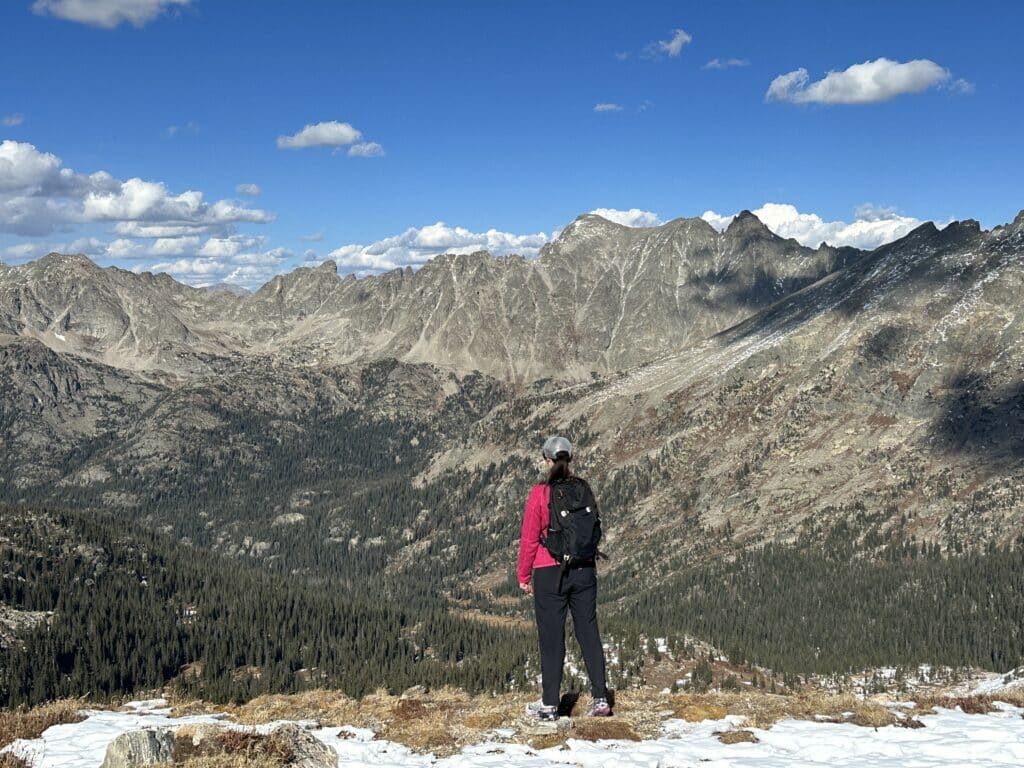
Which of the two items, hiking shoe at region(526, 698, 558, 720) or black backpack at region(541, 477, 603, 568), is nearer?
black backpack at region(541, 477, 603, 568)

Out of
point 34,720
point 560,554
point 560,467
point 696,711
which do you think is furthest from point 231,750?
point 696,711

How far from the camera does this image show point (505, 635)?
7746 inches

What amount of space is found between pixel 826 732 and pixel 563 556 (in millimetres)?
11092

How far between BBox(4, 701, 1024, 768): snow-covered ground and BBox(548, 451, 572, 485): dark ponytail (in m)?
8.06

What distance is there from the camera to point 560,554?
23312mm


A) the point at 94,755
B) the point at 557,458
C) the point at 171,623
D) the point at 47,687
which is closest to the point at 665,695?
the point at 557,458

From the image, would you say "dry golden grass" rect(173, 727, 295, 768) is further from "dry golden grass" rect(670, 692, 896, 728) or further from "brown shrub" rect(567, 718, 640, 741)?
"dry golden grass" rect(670, 692, 896, 728)

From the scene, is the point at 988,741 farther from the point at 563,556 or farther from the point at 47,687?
the point at 47,687

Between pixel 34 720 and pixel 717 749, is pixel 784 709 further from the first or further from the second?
pixel 34 720

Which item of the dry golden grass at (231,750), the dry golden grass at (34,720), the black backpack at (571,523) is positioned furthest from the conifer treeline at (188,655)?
the black backpack at (571,523)

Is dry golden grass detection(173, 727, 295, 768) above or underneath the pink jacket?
underneath

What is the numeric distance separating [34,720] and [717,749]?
2486cm

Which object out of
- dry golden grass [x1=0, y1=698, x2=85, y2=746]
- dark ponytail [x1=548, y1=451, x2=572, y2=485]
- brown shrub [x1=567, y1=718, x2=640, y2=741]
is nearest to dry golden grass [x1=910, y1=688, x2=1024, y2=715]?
brown shrub [x1=567, y1=718, x2=640, y2=741]

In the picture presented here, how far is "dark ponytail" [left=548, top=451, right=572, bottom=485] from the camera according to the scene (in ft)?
76.8
